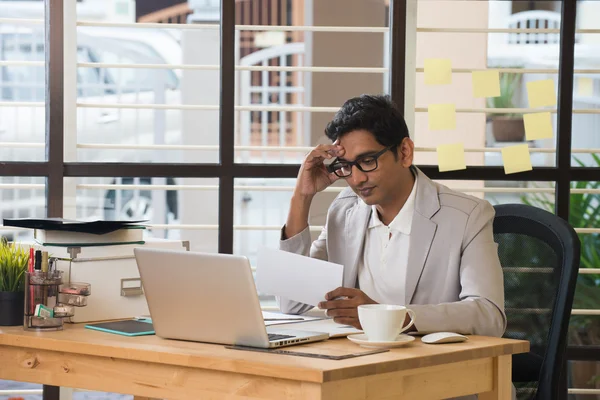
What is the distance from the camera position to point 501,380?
1961 millimetres

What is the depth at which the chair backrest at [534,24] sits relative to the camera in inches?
137

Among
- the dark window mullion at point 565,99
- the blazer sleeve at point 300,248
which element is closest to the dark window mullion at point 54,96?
the blazer sleeve at point 300,248

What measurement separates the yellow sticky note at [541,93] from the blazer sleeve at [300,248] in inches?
39.2

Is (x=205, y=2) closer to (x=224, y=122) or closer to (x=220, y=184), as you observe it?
(x=224, y=122)

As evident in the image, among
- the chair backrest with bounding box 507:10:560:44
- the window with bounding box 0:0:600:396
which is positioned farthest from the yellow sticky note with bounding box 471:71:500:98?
the chair backrest with bounding box 507:10:560:44

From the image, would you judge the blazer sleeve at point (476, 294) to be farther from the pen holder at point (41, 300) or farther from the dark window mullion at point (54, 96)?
the dark window mullion at point (54, 96)

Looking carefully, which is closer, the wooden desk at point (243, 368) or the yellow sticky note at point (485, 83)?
the wooden desk at point (243, 368)

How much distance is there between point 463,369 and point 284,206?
5.07 feet

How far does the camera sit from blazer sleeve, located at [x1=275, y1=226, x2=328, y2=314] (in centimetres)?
254

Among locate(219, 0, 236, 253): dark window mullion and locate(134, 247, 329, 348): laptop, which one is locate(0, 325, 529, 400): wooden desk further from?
locate(219, 0, 236, 253): dark window mullion

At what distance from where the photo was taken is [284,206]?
336 cm

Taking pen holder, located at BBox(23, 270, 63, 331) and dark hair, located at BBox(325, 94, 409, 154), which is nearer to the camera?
pen holder, located at BBox(23, 270, 63, 331)

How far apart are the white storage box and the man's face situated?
0.63 m

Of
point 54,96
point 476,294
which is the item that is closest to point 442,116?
point 476,294
